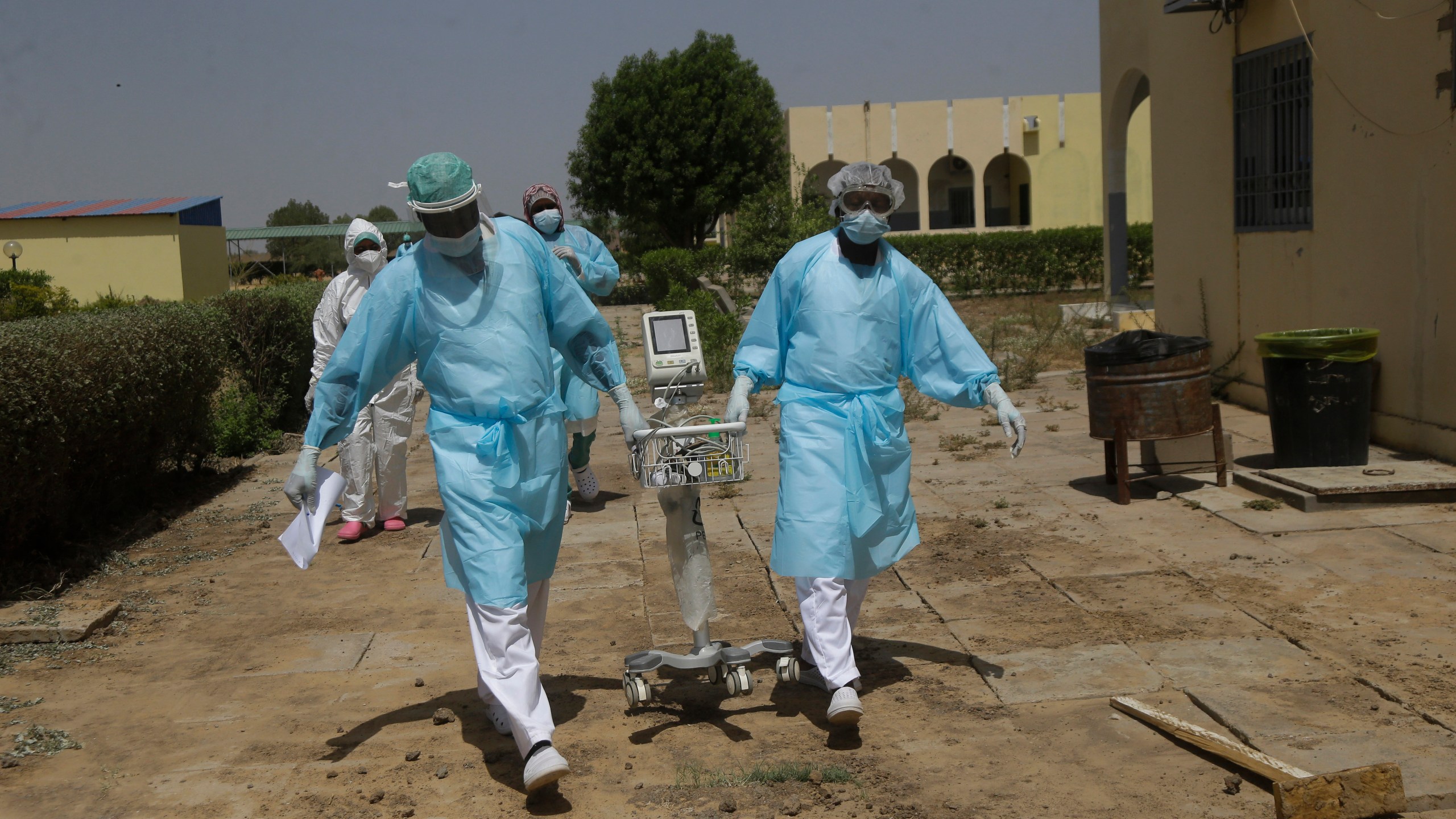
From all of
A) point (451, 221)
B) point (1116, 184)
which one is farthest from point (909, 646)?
point (1116, 184)

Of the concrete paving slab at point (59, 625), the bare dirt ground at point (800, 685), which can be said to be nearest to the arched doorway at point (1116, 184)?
the bare dirt ground at point (800, 685)

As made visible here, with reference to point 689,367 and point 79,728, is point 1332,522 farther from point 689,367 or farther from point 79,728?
point 79,728

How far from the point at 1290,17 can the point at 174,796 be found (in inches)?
358

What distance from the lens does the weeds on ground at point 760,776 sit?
3.72m

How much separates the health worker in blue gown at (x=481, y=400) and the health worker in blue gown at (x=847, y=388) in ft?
2.05

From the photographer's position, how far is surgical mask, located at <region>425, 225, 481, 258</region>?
388cm

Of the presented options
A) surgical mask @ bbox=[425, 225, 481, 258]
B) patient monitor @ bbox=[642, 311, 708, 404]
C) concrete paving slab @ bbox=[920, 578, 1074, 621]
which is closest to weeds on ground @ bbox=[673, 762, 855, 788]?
patient monitor @ bbox=[642, 311, 708, 404]

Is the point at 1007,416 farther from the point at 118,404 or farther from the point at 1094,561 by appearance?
the point at 118,404

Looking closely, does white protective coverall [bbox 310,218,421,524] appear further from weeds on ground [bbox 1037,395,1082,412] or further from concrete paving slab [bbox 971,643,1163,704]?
weeds on ground [bbox 1037,395,1082,412]

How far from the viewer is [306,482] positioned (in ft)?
13.1

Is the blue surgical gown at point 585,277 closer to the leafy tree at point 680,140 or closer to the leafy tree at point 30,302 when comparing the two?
the leafy tree at point 30,302

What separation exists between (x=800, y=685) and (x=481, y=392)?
1.74 meters

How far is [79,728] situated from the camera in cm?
444

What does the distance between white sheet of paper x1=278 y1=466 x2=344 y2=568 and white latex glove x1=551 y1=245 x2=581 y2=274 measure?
2.28 metres
